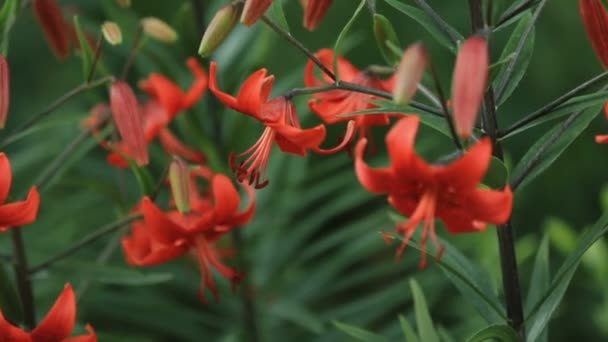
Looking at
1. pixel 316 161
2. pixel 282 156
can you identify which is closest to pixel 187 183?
pixel 282 156

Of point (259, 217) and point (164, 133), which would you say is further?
point (259, 217)

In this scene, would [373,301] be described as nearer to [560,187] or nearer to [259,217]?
[259,217]

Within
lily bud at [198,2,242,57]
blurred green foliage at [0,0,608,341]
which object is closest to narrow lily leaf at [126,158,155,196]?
blurred green foliage at [0,0,608,341]

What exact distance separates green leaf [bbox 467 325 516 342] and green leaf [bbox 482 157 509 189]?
0.13 meters

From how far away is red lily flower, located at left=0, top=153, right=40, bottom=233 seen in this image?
3.60ft

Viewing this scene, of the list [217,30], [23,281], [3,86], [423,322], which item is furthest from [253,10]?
[23,281]

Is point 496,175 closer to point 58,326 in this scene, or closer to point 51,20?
point 58,326

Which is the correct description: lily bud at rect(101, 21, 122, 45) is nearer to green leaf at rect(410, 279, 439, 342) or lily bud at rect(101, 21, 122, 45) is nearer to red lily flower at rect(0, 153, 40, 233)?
red lily flower at rect(0, 153, 40, 233)

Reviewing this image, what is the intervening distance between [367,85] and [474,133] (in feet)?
0.37

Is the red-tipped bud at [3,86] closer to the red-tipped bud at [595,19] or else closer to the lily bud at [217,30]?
the lily bud at [217,30]

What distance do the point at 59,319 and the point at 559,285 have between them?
18.8 inches

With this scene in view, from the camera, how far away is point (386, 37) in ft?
3.50

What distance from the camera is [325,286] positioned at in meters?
2.07

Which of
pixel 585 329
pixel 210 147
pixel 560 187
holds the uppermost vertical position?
pixel 210 147
